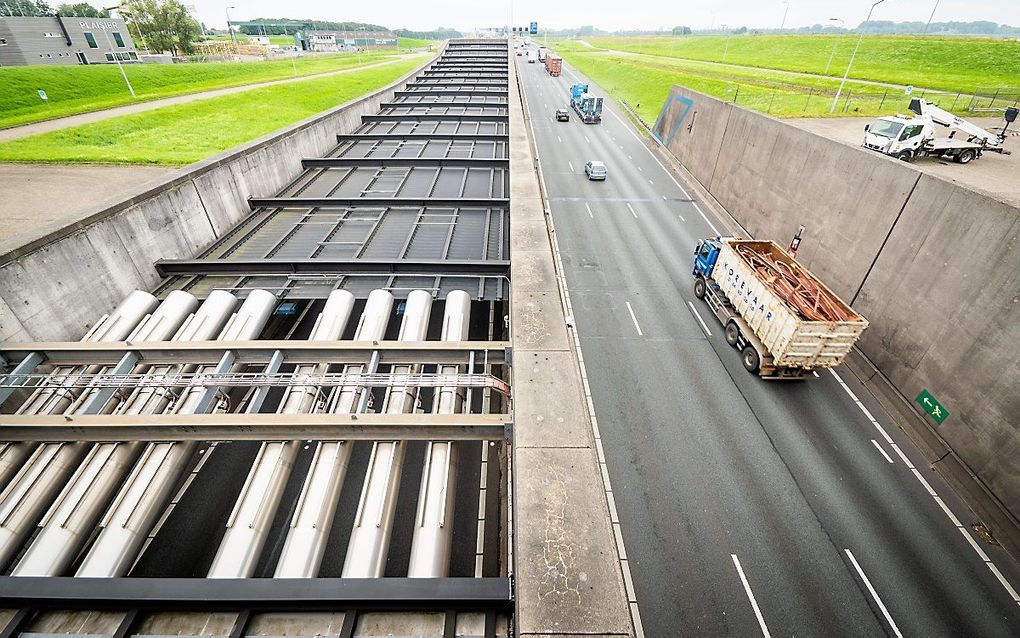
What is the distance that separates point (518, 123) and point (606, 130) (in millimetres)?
27841

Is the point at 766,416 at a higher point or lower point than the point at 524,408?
lower

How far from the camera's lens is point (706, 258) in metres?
23.4

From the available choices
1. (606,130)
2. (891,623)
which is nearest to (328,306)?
(891,623)

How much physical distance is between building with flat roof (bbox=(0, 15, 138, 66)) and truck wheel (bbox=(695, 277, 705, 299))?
97540 millimetres

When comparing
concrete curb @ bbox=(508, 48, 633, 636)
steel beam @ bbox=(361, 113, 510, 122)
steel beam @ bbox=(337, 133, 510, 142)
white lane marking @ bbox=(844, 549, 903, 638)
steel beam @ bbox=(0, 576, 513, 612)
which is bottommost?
white lane marking @ bbox=(844, 549, 903, 638)

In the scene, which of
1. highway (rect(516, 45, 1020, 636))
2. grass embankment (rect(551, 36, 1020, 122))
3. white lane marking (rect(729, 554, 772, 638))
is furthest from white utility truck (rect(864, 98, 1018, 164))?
white lane marking (rect(729, 554, 772, 638))

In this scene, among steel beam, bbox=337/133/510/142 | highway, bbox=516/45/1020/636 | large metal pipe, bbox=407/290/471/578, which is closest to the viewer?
large metal pipe, bbox=407/290/471/578

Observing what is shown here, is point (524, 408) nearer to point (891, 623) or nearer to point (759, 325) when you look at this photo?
point (891, 623)

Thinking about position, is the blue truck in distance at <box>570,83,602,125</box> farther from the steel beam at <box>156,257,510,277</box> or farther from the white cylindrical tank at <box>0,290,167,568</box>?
the white cylindrical tank at <box>0,290,167,568</box>

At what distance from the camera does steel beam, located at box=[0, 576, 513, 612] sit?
7570mm

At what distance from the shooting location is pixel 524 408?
10797 millimetres

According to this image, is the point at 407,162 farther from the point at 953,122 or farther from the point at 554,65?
the point at 554,65

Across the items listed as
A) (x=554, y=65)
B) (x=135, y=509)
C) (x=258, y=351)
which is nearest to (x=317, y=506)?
(x=135, y=509)

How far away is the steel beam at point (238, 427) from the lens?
10.2 meters
